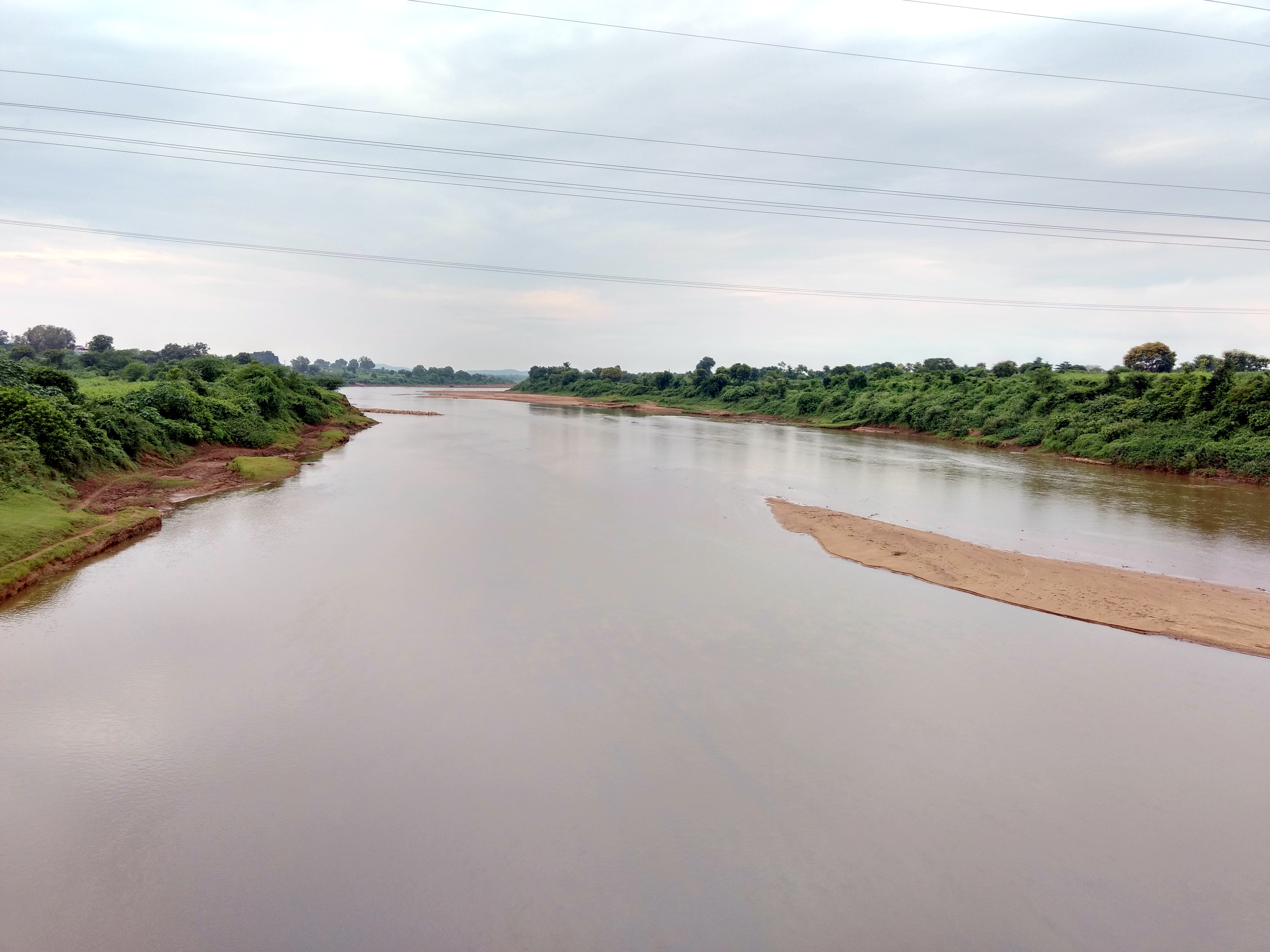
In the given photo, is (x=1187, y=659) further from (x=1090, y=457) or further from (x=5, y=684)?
(x=1090, y=457)

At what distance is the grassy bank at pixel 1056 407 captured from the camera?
2317 cm

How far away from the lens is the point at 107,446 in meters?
15.0

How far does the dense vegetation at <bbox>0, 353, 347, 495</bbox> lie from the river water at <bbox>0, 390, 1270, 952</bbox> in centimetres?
371

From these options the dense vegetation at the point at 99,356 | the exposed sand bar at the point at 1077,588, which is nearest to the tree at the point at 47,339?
the dense vegetation at the point at 99,356

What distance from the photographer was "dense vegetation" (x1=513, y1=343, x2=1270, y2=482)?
76.2 feet

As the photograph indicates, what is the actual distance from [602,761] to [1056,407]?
3476cm

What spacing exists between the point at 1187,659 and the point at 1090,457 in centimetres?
2378

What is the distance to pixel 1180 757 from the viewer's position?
579 cm

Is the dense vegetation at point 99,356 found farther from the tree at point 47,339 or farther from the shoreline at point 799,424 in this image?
the shoreline at point 799,424

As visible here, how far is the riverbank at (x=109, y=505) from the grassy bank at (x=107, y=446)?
28 millimetres

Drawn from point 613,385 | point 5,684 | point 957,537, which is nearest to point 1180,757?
point 957,537

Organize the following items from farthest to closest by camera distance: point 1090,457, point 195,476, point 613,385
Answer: point 613,385 → point 1090,457 → point 195,476

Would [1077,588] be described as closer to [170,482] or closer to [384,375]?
[170,482]

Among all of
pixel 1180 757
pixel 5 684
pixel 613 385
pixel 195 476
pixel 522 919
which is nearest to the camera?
pixel 522 919
